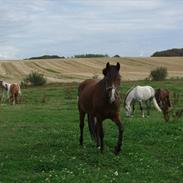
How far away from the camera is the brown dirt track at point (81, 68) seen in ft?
183

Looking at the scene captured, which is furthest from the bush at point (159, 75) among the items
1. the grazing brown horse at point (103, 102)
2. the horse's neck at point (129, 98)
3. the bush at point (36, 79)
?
the grazing brown horse at point (103, 102)

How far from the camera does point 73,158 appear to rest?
A: 11.6 m

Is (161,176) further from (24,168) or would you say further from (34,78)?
(34,78)

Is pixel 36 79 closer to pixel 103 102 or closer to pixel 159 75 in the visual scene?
pixel 159 75

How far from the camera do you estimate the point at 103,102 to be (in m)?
12.0

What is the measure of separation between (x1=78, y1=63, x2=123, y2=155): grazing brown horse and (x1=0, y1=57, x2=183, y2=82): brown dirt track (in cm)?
3894

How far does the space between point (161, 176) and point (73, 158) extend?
2.37 metres

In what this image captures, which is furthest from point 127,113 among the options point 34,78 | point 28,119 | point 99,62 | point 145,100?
point 99,62

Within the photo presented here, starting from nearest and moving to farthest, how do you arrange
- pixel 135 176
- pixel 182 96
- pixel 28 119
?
pixel 135 176, pixel 28 119, pixel 182 96

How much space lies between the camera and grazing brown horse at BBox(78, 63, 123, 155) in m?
11.5

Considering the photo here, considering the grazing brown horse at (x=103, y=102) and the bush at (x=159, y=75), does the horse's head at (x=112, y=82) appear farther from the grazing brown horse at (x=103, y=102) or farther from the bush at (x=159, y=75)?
the bush at (x=159, y=75)

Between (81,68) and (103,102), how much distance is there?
2130 inches

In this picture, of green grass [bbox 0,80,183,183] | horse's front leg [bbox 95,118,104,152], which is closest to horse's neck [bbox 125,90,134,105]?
green grass [bbox 0,80,183,183]

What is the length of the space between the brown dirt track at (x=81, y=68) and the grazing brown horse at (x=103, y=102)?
38943mm
